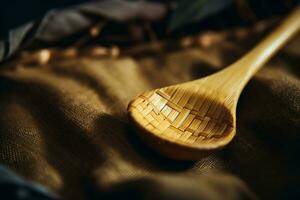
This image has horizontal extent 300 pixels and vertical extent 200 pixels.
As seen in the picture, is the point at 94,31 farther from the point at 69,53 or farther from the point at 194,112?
the point at 194,112

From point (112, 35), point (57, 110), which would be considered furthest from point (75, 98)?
point (112, 35)

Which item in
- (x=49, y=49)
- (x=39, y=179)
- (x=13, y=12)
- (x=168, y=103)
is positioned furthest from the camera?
(x=13, y=12)

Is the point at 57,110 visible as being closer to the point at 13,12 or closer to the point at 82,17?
the point at 82,17

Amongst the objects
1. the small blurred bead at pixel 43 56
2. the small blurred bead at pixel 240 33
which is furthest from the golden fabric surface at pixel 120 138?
the small blurred bead at pixel 240 33

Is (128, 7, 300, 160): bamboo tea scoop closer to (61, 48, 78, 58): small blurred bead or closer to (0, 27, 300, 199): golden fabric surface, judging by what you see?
(0, 27, 300, 199): golden fabric surface

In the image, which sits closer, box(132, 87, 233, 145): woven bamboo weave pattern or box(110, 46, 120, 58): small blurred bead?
box(132, 87, 233, 145): woven bamboo weave pattern

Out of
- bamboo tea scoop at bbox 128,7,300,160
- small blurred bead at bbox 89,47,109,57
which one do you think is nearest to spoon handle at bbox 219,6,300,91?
bamboo tea scoop at bbox 128,7,300,160
